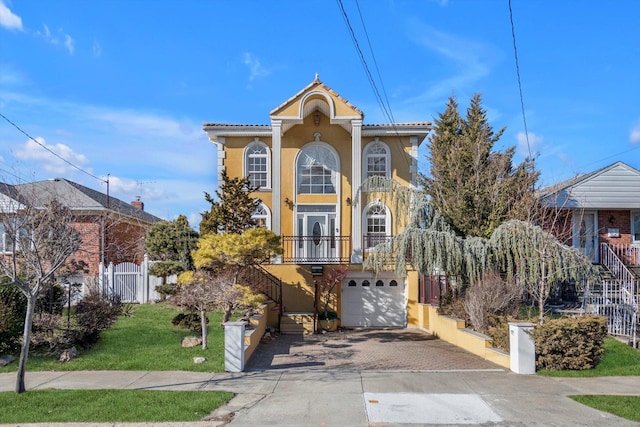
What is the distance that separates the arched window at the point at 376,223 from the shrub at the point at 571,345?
862 cm

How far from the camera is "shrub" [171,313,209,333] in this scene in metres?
13.2

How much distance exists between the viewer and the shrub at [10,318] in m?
10.9

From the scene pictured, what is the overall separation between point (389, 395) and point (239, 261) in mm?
6618

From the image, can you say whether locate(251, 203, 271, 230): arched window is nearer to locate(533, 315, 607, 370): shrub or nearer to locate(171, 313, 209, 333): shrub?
locate(171, 313, 209, 333): shrub

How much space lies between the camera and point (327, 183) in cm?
1850

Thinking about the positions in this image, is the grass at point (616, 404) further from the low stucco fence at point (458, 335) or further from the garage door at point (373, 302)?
the garage door at point (373, 302)

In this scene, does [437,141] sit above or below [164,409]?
above

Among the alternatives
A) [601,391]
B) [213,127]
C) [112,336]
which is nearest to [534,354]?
[601,391]

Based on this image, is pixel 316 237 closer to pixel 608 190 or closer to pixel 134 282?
pixel 134 282

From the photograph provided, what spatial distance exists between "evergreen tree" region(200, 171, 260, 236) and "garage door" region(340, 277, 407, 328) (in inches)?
200

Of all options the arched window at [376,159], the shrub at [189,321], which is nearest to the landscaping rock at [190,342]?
the shrub at [189,321]

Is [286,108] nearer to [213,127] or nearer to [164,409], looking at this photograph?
[213,127]

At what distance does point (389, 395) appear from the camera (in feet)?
27.1

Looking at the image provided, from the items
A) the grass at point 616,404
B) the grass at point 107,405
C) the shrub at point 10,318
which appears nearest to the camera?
the grass at point 107,405
